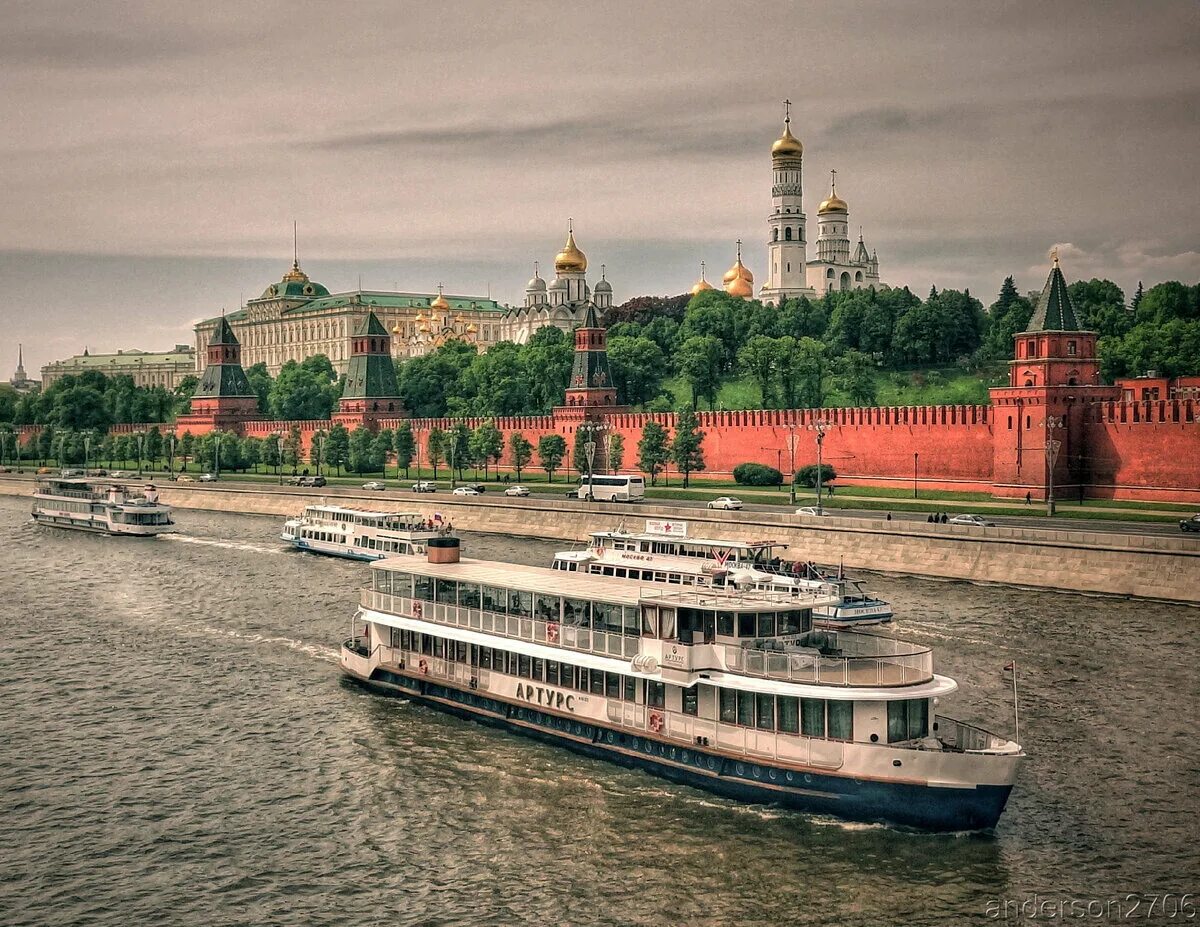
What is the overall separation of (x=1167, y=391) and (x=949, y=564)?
122ft

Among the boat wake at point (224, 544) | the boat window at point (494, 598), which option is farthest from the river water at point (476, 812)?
the boat wake at point (224, 544)

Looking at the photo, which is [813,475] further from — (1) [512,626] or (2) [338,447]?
(1) [512,626]

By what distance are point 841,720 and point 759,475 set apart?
179 feet

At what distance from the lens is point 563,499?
2886 inches

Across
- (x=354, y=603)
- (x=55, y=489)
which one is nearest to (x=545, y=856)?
(x=354, y=603)

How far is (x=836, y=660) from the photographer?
24.6 metres

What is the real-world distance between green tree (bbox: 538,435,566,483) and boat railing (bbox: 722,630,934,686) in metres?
63.5

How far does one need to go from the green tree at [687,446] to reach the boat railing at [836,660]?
54207 mm

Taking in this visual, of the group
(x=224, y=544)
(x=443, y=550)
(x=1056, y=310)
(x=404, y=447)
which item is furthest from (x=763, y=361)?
(x=443, y=550)

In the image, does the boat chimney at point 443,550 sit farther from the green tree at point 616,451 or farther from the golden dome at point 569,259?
the golden dome at point 569,259

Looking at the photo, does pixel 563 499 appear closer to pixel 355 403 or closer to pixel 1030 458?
pixel 1030 458

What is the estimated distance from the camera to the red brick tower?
65312 mm

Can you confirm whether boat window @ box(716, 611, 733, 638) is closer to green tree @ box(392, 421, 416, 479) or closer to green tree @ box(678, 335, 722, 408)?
green tree @ box(392, 421, 416, 479)

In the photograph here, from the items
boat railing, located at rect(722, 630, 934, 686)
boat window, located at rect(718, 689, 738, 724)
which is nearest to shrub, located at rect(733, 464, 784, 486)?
boat railing, located at rect(722, 630, 934, 686)
